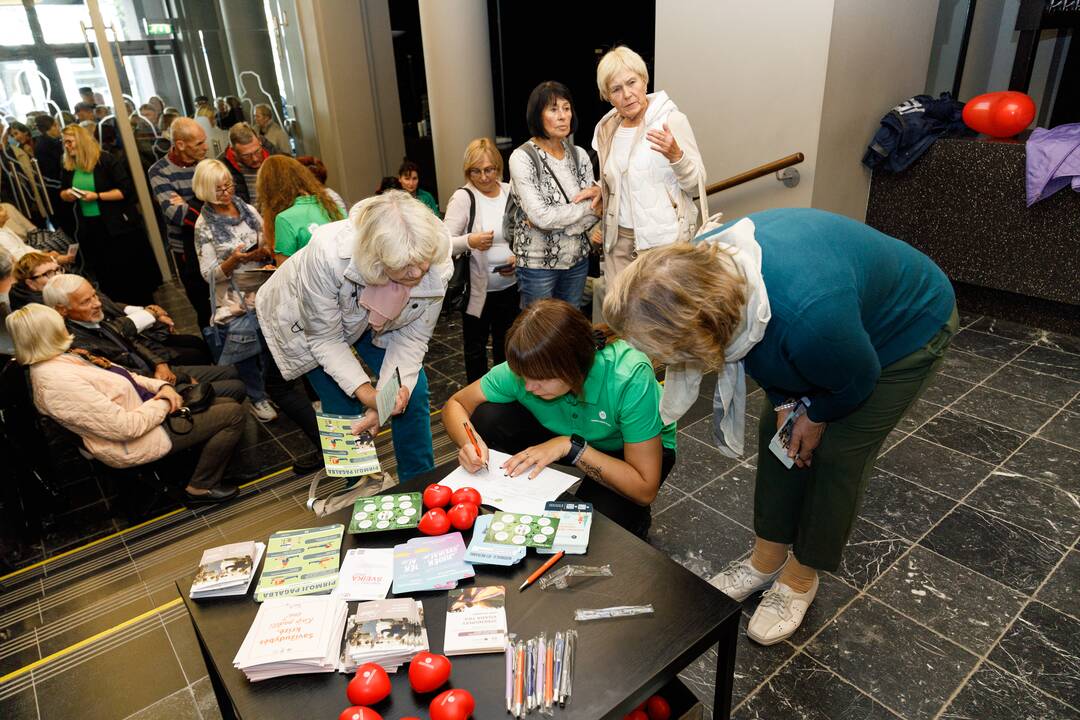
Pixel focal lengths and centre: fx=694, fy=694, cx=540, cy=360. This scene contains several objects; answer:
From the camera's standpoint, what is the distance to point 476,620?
1.36m

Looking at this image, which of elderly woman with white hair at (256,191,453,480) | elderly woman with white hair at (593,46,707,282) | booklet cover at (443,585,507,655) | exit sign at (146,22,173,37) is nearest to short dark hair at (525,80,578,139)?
elderly woman with white hair at (593,46,707,282)

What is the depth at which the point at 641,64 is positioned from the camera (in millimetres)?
2863

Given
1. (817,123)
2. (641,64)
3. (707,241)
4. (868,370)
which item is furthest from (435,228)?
(817,123)

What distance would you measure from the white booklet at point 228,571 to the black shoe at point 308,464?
5.62ft

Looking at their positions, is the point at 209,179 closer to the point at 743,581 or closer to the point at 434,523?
the point at 434,523

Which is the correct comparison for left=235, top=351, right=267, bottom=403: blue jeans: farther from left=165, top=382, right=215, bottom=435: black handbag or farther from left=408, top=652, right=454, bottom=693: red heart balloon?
left=408, top=652, right=454, bottom=693: red heart balloon

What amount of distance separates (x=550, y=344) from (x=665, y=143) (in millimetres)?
1375

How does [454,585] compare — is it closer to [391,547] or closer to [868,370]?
[391,547]

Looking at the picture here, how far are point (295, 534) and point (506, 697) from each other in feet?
2.29

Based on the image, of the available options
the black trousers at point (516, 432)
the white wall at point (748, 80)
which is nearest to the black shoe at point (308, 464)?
the black trousers at point (516, 432)

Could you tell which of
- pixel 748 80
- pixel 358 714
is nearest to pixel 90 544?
pixel 358 714

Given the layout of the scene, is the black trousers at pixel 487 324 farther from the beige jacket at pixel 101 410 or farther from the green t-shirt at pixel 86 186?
the green t-shirt at pixel 86 186

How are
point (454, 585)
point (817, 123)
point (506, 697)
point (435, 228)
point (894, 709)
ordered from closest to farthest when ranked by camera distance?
point (506, 697), point (454, 585), point (894, 709), point (435, 228), point (817, 123)

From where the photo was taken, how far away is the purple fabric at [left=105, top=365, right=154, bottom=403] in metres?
2.86
